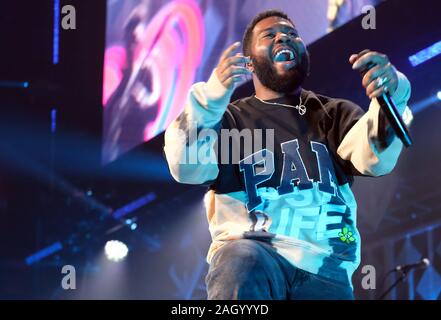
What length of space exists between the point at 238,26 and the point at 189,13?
732 mm

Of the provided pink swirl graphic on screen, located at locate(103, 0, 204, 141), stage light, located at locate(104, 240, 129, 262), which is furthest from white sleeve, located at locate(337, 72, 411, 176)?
stage light, located at locate(104, 240, 129, 262)

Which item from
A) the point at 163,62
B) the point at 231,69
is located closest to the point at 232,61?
the point at 231,69

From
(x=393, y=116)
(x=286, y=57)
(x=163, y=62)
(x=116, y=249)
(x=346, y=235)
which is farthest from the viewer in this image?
(x=116, y=249)

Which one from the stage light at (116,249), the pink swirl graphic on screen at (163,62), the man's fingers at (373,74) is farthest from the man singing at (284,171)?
→ the stage light at (116,249)

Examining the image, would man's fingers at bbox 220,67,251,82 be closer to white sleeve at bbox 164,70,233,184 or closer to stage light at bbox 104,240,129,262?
white sleeve at bbox 164,70,233,184

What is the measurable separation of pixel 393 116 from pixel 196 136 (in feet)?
1.92

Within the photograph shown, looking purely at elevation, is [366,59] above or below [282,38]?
below

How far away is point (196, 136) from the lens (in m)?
1.85

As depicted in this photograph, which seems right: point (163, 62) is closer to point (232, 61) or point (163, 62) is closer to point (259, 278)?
point (232, 61)

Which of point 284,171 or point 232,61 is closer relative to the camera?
point 232,61

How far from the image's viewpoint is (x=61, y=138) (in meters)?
6.82
